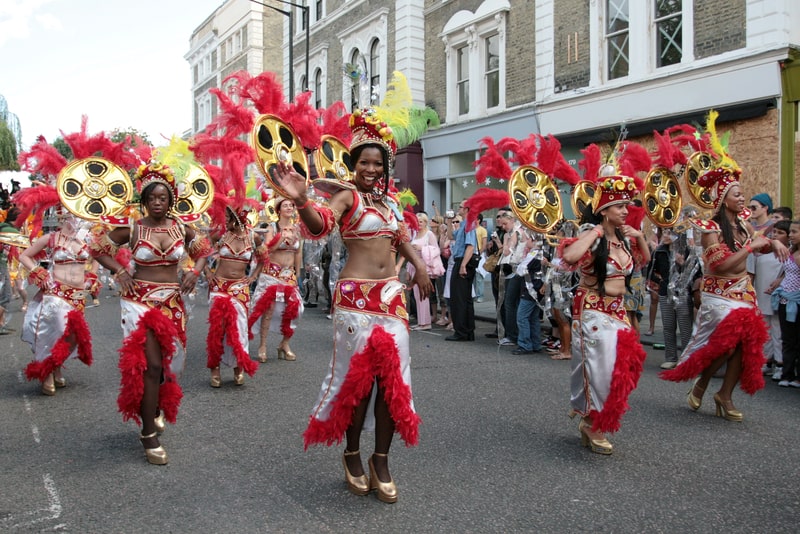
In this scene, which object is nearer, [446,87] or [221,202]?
[221,202]

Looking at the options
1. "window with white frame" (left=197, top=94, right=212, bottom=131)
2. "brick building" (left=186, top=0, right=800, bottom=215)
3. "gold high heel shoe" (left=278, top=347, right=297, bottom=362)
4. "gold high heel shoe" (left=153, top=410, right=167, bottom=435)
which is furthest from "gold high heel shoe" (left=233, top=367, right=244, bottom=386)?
"window with white frame" (left=197, top=94, right=212, bottom=131)

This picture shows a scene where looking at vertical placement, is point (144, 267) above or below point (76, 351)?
above

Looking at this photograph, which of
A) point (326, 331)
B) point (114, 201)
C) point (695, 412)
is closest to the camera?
point (114, 201)

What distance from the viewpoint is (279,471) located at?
14.1 feet

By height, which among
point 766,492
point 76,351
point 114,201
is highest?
point 114,201

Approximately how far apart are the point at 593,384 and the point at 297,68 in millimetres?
24754

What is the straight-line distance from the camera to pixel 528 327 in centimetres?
892

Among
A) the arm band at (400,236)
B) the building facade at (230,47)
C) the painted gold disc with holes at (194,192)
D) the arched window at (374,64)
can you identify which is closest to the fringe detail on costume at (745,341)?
the arm band at (400,236)

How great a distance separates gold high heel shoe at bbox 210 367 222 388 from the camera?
6.85m

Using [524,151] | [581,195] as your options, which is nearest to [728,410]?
[581,195]

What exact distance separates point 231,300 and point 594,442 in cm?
389

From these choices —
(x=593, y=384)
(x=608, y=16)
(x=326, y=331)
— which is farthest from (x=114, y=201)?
(x=608, y=16)

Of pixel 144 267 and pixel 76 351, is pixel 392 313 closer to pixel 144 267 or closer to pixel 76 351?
pixel 144 267

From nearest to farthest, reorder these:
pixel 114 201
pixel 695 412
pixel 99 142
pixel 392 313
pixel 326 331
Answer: pixel 392 313, pixel 114 201, pixel 695 412, pixel 99 142, pixel 326 331
